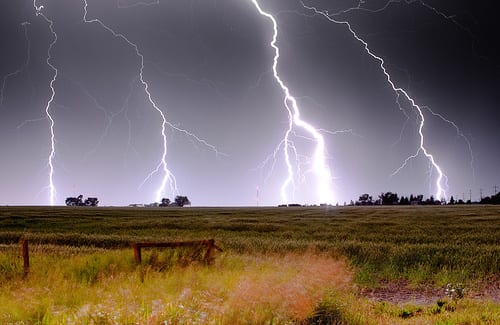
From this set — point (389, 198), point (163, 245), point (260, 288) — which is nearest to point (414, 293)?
point (260, 288)

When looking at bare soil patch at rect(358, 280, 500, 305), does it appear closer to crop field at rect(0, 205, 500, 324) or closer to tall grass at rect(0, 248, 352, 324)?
crop field at rect(0, 205, 500, 324)

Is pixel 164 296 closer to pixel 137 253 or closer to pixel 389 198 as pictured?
pixel 137 253

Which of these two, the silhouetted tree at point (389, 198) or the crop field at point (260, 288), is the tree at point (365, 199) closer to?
the silhouetted tree at point (389, 198)

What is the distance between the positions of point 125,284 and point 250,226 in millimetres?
22142

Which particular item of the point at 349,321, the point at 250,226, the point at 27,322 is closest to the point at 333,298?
the point at 349,321

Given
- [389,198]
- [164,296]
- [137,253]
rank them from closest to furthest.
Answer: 1. [164,296]
2. [137,253]
3. [389,198]

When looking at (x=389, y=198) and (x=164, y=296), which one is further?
(x=389, y=198)

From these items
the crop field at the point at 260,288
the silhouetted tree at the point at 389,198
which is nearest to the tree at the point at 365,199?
the silhouetted tree at the point at 389,198

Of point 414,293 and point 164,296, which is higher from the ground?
point 164,296

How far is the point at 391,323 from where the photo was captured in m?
7.22

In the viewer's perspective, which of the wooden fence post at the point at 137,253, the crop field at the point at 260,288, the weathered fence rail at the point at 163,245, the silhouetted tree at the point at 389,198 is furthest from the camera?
the silhouetted tree at the point at 389,198

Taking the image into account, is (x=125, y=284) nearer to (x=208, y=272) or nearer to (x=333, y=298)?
(x=208, y=272)

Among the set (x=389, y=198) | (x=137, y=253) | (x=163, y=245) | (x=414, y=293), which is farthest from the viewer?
(x=389, y=198)

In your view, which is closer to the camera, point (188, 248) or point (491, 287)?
point (491, 287)
